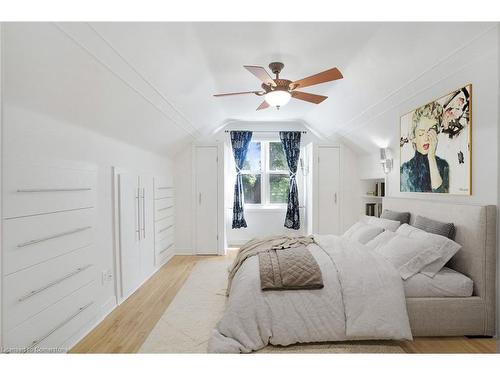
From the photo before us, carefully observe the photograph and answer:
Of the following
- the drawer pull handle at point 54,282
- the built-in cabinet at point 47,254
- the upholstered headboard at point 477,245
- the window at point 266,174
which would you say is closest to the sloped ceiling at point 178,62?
the built-in cabinet at point 47,254

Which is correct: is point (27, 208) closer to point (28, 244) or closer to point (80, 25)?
point (28, 244)

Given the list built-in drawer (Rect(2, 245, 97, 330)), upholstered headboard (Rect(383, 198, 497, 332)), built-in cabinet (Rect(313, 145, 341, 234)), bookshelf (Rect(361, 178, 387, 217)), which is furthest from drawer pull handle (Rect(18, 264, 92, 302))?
bookshelf (Rect(361, 178, 387, 217))

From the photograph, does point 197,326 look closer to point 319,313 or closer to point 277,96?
point 319,313

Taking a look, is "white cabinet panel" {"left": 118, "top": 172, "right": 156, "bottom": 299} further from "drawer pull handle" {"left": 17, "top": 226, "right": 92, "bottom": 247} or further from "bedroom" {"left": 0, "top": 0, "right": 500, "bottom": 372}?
"drawer pull handle" {"left": 17, "top": 226, "right": 92, "bottom": 247}

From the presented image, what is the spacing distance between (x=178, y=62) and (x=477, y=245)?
2856mm

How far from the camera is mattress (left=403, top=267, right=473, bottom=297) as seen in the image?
2098 millimetres

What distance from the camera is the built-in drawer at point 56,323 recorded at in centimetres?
158

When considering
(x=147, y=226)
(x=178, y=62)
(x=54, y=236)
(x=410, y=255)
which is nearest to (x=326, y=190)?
(x=410, y=255)

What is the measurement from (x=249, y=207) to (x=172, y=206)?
152cm

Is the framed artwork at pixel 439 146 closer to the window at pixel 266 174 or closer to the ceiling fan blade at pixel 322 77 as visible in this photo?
the ceiling fan blade at pixel 322 77

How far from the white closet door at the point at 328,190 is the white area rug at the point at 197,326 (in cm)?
207

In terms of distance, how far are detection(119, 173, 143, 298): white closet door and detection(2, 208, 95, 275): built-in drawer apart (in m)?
0.60
